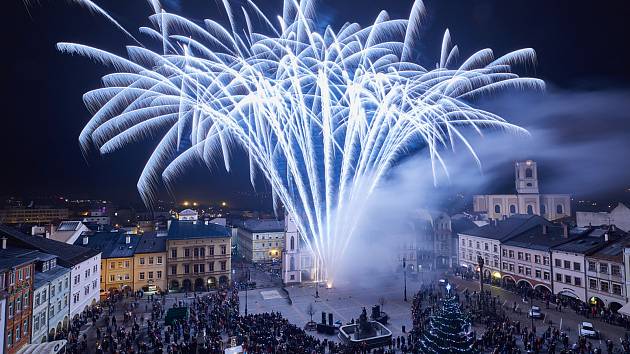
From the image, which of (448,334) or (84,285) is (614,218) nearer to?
(448,334)

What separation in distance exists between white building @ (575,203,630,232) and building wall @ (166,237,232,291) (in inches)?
1787

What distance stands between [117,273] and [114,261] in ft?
4.53

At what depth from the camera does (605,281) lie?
33.9 metres

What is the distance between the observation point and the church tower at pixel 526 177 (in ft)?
262

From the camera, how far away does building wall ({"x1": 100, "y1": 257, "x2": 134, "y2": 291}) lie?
4287cm

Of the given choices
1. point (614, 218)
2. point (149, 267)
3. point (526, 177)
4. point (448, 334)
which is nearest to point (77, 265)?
point (149, 267)

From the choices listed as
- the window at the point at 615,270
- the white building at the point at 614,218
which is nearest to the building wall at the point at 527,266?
the window at the point at 615,270

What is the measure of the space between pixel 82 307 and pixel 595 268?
45.3 metres

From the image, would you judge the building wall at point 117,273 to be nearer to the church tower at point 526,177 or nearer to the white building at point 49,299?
the white building at point 49,299

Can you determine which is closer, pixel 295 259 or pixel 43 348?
pixel 43 348

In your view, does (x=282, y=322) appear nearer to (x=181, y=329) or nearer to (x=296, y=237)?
(x=181, y=329)

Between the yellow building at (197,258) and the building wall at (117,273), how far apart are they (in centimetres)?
407

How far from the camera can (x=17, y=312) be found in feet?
74.9

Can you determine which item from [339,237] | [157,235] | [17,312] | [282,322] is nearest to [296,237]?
[339,237]
